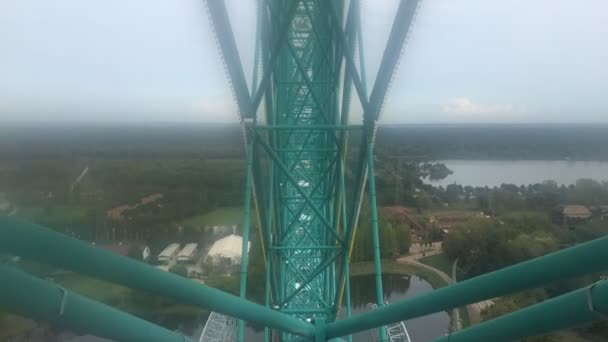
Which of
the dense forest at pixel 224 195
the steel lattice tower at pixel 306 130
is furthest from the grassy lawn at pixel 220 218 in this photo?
the steel lattice tower at pixel 306 130

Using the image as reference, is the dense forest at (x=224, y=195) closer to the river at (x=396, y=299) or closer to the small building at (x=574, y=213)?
the small building at (x=574, y=213)

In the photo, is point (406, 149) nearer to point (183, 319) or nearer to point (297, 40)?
point (183, 319)

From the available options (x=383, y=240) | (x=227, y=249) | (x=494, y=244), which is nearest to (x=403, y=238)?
(x=383, y=240)

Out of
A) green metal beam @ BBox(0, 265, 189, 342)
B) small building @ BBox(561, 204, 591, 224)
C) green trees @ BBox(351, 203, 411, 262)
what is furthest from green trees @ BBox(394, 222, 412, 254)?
green metal beam @ BBox(0, 265, 189, 342)

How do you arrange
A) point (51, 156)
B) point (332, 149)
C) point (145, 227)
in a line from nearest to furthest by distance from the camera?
point (51, 156) < point (332, 149) < point (145, 227)

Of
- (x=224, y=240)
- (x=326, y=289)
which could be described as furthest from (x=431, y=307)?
(x=224, y=240)

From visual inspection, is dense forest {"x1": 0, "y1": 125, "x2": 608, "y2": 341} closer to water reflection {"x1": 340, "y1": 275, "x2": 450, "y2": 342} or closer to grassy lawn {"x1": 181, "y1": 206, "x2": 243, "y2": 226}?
grassy lawn {"x1": 181, "y1": 206, "x2": 243, "y2": 226}
